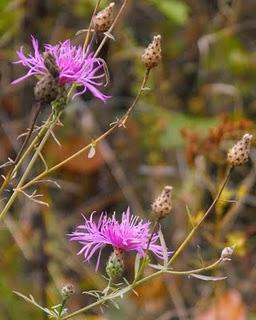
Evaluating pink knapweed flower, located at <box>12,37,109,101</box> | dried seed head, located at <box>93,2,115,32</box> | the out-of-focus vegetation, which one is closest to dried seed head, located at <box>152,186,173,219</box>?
pink knapweed flower, located at <box>12,37,109,101</box>

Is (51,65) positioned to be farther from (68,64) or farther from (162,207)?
(162,207)

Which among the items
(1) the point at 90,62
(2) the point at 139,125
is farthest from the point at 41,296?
(1) the point at 90,62

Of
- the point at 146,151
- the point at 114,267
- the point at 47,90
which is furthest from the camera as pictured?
the point at 146,151

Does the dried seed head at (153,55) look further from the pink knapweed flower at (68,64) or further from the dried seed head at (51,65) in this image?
the dried seed head at (51,65)

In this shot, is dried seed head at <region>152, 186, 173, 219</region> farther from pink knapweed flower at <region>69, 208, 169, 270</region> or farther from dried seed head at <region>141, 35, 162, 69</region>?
dried seed head at <region>141, 35, 162, 69</region>

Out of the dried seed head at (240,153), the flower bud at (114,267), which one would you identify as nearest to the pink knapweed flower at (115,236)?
the flower bud at (114,267)

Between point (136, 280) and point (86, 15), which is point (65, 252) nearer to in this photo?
point (86, 15)

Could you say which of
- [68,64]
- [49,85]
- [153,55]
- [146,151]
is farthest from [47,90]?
[146,151]
